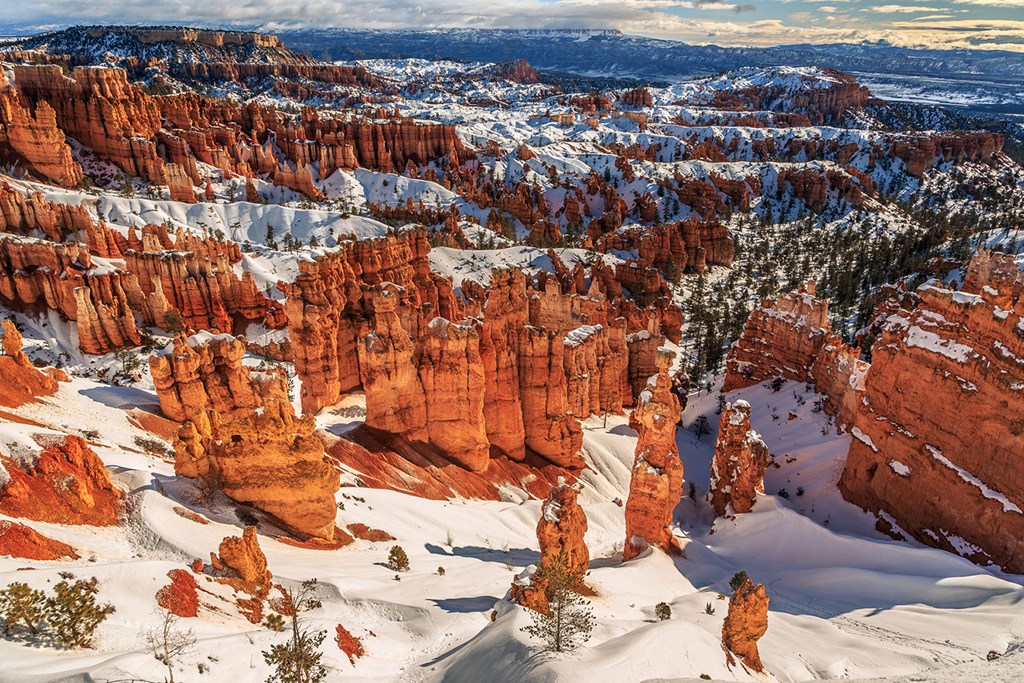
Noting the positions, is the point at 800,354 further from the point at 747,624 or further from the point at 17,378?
→ the point at 17,378

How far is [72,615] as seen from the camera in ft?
31.9

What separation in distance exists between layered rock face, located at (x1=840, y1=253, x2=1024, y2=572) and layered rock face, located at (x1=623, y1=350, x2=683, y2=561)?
9163 mm

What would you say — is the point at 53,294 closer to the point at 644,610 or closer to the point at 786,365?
the point at 644,610

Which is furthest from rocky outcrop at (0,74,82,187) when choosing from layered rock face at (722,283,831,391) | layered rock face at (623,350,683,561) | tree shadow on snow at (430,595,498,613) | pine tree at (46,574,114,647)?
layered rock face at (722,283,831,391)

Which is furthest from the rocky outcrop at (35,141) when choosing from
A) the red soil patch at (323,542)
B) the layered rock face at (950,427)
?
the layered rock face at (950,427)

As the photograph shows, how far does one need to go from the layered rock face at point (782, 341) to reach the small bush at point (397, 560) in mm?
30664

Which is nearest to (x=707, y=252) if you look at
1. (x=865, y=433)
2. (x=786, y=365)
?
(x=786, y=365)

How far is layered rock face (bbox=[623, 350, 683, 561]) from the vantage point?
22.0 meters

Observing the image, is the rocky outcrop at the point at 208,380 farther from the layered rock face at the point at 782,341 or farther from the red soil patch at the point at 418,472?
the layered rock face at the point at 782,341

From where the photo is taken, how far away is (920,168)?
130 m

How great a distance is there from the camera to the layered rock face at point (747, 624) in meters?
15.0

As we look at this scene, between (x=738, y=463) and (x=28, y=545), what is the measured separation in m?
25.0

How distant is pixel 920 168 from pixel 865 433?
13811cm

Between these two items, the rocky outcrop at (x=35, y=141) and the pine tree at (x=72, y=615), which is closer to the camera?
the pine tree at (x=72, y=615)
